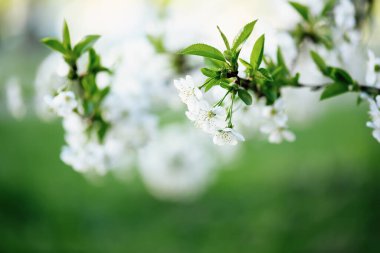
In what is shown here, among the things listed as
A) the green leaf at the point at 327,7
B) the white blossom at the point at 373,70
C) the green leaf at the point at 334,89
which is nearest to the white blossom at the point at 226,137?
the green leaf at the point at 334,89

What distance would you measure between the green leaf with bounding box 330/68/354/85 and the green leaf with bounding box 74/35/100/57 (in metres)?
0.70

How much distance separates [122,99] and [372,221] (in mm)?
2362

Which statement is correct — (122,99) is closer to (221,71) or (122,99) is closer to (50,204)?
(221,71)

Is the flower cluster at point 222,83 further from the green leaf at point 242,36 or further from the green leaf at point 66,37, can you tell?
the green leaf at point 66,37

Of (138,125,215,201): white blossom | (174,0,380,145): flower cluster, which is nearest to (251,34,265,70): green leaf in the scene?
(174,0,380,145): flower cluster

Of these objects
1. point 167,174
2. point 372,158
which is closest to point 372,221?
point 372,158

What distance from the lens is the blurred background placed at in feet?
10.1

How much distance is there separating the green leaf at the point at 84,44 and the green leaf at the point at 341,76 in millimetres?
700

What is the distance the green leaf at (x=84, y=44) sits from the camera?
132cm

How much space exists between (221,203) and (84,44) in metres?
2.72

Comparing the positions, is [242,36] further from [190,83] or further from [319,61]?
[319,61]

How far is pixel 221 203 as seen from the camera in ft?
12.5

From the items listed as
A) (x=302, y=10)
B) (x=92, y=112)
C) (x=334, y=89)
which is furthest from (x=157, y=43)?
(x=334, y=89)

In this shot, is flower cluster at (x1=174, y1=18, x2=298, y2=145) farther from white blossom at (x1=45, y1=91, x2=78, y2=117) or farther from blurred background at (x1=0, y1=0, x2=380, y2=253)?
blurred background at (x1=0, y1=0, x2=380, y2=253)
